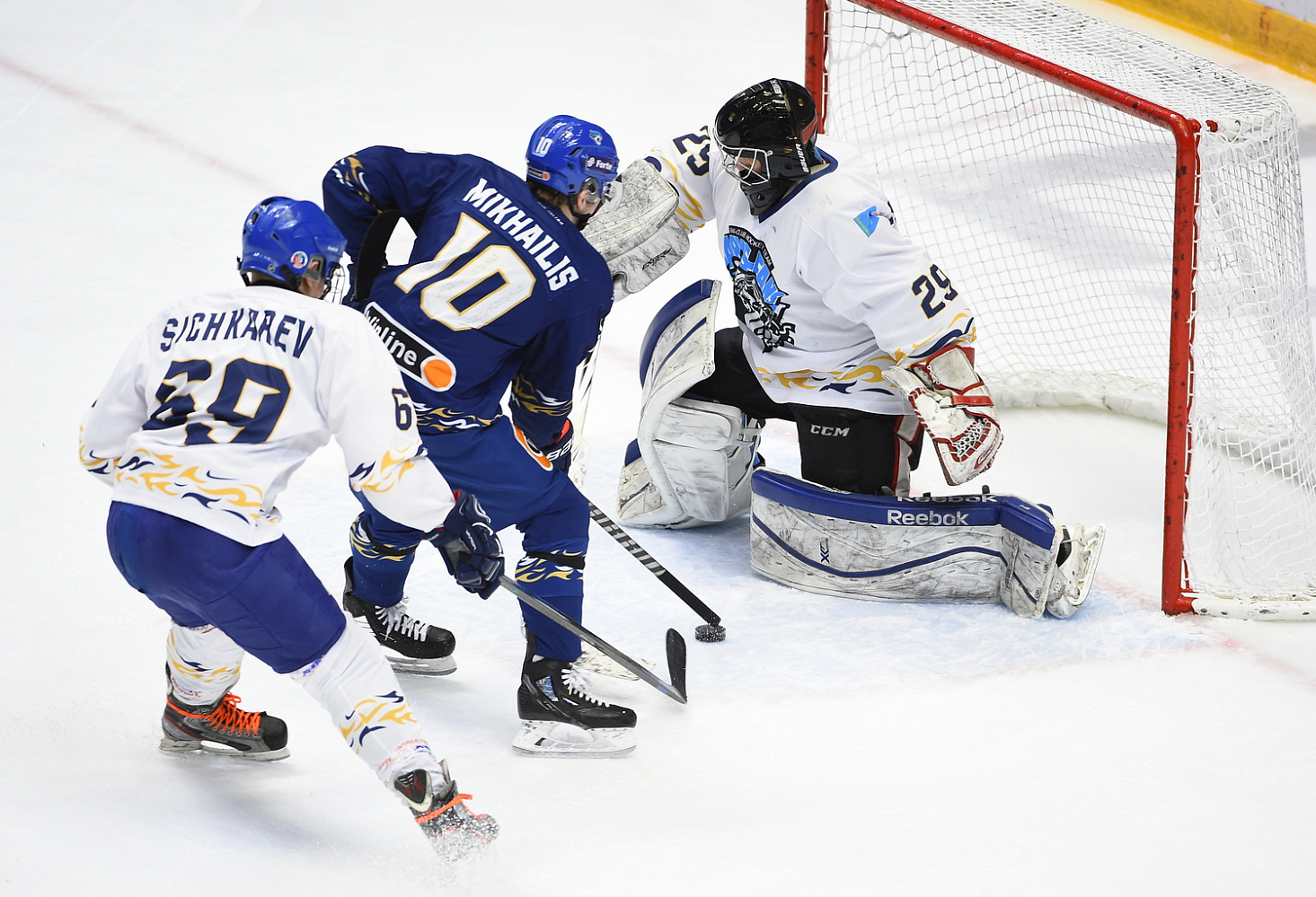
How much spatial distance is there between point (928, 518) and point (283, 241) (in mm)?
1630

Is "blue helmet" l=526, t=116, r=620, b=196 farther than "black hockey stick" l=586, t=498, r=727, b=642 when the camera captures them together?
No

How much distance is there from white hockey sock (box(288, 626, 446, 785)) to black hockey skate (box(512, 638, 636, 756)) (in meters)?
0.49

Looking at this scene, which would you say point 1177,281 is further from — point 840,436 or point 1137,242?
point 1137,242

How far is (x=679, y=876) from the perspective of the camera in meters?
2.12

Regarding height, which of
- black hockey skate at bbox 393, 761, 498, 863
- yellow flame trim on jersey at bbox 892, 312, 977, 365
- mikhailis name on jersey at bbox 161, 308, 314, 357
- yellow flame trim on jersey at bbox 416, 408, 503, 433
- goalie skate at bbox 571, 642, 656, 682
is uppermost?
mikhailis name on jersey at bbox 161, 308, 314, 357

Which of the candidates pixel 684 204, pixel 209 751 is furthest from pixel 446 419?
pixel 684 204

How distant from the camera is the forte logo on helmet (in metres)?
3.03

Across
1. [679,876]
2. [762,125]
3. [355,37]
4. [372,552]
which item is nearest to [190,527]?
[372,552]

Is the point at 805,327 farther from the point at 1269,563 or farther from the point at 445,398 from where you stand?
the point at 1269,563

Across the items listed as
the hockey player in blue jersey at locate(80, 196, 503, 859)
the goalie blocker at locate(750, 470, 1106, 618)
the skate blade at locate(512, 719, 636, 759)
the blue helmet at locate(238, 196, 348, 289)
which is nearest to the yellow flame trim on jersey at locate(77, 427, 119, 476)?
the hockey player in blue jersey at locate(80, 196, 503, 859)

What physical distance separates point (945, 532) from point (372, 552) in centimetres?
127

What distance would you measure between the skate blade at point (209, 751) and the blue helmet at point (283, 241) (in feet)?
2.83

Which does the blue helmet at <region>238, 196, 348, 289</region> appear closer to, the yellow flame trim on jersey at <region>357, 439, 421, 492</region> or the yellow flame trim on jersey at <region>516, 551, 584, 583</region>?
the yellow flame trim on jersey at <region>357, 439, 421, 492</region>

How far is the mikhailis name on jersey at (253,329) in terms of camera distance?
1.95 meters
